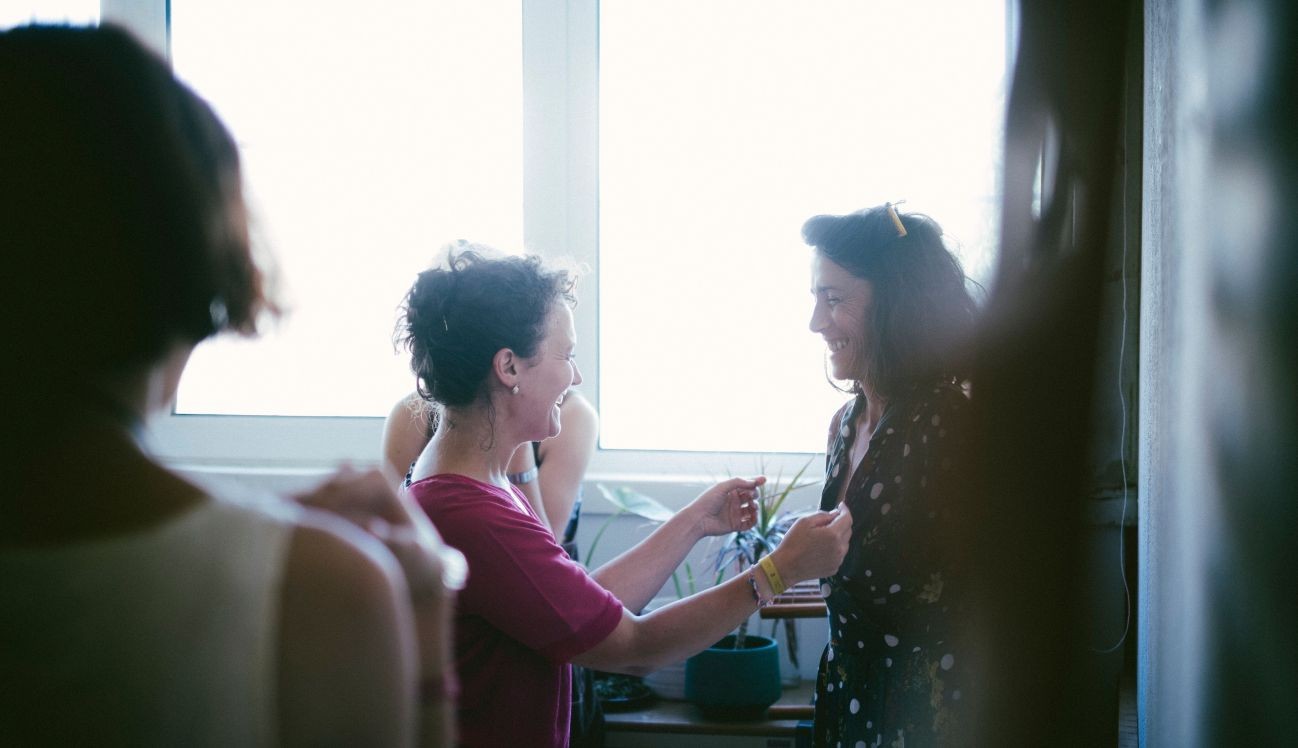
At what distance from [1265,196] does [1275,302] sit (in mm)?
95

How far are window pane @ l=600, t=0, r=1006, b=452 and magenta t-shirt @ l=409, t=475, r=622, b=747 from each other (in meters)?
1.55

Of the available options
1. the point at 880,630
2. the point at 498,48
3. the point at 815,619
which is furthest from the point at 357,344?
the point at 880,630

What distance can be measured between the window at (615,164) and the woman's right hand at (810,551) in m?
1.25

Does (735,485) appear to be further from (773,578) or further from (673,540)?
(773,578)

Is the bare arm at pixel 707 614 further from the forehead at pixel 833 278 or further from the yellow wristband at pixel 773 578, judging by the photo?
the forehead at pixel 833 278

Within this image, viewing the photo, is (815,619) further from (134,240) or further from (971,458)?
(134,240)

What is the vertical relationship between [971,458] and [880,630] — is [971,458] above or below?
above

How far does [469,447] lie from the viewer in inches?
48.5

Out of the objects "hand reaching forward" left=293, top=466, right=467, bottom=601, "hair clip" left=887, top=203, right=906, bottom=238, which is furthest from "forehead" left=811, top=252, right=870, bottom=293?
"hand reaching forward" left=293, top=466, right=467, bottom=601

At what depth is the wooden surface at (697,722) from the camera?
6.49ft

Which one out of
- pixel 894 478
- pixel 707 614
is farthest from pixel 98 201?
pixel 894 478

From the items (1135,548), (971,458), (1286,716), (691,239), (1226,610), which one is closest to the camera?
(1286,716)

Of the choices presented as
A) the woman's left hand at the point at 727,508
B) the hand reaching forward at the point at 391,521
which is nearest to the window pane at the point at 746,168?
the woman's left hand at the point at 727,508

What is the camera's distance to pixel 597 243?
265cm
